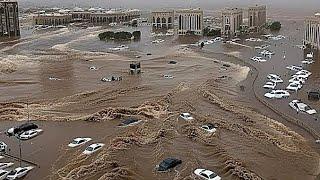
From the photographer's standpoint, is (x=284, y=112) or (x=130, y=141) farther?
(x=284, y=112)

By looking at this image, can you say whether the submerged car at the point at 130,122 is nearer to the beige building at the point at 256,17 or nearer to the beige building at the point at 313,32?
the beige building at the point at 313,32

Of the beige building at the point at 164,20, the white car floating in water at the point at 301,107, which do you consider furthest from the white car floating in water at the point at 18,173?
the beige building at the point at 164,20

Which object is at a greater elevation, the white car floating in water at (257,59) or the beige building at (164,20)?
the beige building at (164,20)

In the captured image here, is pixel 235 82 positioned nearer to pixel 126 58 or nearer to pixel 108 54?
pixel 126 58

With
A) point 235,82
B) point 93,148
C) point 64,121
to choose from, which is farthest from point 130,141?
point 235,82

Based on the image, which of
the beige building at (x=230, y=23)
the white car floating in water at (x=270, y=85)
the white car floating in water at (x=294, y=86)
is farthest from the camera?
the beige building at (x=230, y=23)

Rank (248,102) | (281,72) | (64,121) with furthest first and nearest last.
→ 1. (281,72)
2. (248,102)
3. (64,121)

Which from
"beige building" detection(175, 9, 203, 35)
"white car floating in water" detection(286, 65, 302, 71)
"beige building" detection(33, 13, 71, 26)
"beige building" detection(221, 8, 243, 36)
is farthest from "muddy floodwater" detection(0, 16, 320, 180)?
"beige building" detection(33, 13, 71, 26)
